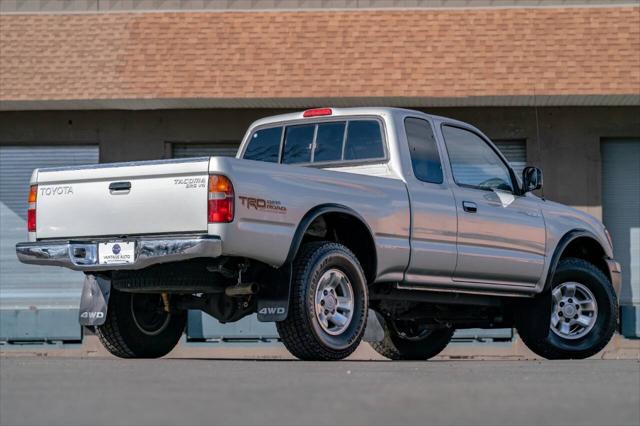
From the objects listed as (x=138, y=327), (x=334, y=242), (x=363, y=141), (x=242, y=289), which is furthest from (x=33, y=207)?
(x=363, y=141)

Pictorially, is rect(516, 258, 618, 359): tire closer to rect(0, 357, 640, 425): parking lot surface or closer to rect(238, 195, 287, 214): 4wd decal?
rect(0, 357, 640, 425): parking lot surface

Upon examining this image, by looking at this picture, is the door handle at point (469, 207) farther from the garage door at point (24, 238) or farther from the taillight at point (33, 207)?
the garage door at point (24, 238)

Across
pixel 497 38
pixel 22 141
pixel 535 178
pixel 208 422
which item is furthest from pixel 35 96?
pixel 208 422

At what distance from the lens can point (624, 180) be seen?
24.1m

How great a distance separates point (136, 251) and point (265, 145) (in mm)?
2782

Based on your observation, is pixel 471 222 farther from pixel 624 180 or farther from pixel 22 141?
pixel 22 141

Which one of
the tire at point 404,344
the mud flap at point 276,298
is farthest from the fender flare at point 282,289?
the tire at point 404,344

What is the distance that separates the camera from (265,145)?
12156 millimetres

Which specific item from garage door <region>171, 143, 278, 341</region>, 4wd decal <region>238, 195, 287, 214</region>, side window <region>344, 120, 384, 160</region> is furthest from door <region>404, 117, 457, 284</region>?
garage door <region>171, 143, 278, 341</region>

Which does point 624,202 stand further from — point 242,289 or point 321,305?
point 242,289

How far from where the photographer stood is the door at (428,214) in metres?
11.0

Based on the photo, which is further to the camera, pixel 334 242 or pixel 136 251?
pixel 334 242

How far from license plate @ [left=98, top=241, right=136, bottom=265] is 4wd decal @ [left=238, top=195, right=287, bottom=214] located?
985mm

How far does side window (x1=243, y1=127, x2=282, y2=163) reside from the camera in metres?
12.0
